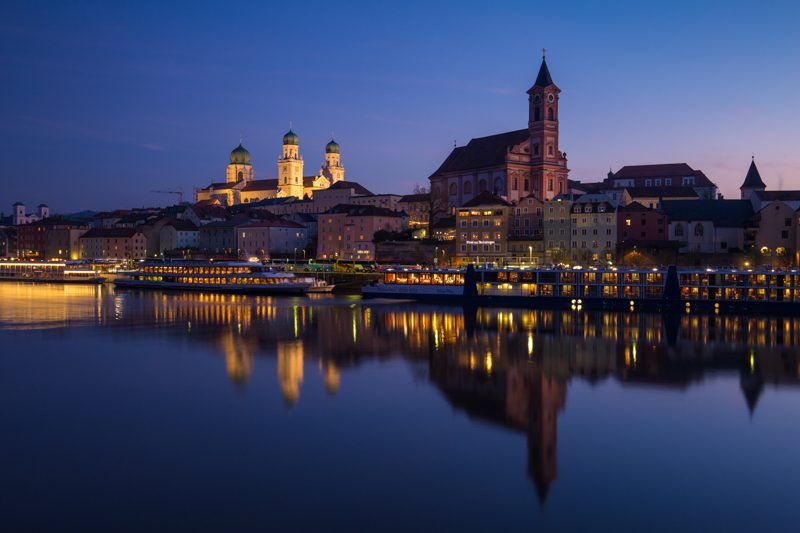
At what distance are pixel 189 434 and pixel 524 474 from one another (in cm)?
732

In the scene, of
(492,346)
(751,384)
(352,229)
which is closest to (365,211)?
(352,229)

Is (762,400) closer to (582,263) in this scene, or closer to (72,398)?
(72,398)

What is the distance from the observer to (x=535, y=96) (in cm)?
7325

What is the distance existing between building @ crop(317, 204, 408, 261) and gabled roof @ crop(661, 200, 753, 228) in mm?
30010

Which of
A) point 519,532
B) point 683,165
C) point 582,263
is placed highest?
point 683,165

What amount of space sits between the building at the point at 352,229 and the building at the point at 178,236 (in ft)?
82.9

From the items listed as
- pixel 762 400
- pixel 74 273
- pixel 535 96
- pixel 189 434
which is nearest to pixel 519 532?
pixel 189 434

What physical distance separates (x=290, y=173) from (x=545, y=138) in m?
72.6

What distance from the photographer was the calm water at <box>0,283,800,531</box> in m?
12.2

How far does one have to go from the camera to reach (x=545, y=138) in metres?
73.4

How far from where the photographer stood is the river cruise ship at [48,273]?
8049 centimetres

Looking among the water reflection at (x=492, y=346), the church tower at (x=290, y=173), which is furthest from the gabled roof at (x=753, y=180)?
the church tower at (x=290, y=173)

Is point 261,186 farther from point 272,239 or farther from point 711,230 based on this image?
point 711,230

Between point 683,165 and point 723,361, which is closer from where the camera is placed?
point 723,361
